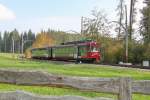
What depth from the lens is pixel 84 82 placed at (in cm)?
613

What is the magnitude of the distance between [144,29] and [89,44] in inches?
911

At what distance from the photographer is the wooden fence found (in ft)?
19.9

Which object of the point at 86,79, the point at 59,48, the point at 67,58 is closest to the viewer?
the point at 86,79

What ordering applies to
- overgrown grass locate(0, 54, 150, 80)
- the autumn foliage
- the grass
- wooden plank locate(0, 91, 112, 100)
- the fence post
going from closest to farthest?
wooden plank locate(0, 91, 112, 100)
the fence post
the grass
overgrown grass locate(0, 54, 150, 80)
the autumn foliage

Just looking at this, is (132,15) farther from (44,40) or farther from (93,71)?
(44,40)

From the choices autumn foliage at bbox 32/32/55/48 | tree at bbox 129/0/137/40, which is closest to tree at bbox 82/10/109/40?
tree at bbox 129/0/137/40

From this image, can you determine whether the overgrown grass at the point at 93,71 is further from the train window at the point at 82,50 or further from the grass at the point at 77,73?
the train window at the point at 82,50

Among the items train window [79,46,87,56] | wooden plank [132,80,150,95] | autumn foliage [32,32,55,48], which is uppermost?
autumn foliage [32,32,55,48]

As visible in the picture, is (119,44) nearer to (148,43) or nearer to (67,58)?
(148,43)

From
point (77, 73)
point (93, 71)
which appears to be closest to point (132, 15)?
point (93, 71)

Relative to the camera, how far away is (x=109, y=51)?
2630 inches

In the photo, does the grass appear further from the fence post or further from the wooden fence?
the fence post

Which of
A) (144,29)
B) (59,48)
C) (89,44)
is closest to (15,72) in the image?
(89,44)

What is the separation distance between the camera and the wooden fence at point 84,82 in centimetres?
607
